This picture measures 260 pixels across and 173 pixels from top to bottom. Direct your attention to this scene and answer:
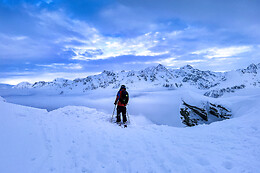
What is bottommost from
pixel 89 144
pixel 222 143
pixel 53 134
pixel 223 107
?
pixel 223 107

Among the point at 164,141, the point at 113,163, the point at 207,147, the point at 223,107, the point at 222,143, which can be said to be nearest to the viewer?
the point at 113,163

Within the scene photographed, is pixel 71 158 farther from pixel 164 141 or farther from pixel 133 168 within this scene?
pixel 164 141

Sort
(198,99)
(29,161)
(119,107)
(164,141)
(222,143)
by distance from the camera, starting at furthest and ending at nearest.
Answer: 1. (198,99)
2. (119,107)
3. (164,141)
4. (222,143)
5. (29,161)

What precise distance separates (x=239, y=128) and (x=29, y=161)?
11.0 metres

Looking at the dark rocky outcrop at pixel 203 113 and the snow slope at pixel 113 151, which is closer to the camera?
the snow slope at pixel 113 151

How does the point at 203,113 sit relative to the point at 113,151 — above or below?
below

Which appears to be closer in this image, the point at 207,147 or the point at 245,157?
the point at 245,157

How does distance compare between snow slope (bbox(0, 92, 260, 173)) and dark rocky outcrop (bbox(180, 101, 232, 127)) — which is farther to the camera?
dark rocky outcrop (bbox(180, 101, 232, 127))

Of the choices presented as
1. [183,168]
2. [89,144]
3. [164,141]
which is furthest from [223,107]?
[89,144]

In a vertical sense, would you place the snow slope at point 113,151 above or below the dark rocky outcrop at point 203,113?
above

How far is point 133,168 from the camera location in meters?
4.65

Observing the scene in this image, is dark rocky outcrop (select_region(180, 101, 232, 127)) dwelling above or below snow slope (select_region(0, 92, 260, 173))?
below

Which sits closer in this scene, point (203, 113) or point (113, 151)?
point (113, 151)

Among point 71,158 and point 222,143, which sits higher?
point 71,158
